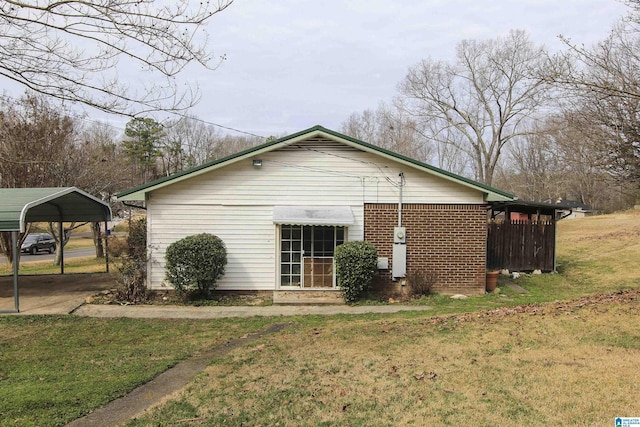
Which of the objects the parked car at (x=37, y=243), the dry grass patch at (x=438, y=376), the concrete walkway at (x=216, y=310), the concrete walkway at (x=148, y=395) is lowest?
the parked car at (x=37, y=243)

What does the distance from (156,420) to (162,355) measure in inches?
115

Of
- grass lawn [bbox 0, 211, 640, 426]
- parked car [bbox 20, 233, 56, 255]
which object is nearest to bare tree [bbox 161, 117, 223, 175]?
parked car [bbox 20, 233, 56, 255]

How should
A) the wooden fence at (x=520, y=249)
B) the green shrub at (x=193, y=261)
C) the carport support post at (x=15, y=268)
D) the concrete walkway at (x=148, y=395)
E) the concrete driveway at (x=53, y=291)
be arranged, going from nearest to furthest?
the concrete walkway at (x=148, y=395), the carport support post at (x=15, y=268), the concrete driveway at (x=53, y=291), the green shrub at (x=193, y=261), the wooden fence at (x=520, y=249)

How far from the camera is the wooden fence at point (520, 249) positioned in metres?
17.8

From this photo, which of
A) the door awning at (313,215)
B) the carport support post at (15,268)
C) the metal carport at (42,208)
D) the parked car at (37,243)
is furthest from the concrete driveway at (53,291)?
the parked car at (37,243)

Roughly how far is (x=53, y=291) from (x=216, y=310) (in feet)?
18.6

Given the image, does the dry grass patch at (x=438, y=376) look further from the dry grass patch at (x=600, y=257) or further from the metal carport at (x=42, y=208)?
the dry grass patch at (x=600, y=257)

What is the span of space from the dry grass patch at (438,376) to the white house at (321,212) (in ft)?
14.6

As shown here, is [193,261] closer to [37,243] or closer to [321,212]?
[321,212]

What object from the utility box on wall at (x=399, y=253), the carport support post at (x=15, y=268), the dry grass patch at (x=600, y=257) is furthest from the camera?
the dry grass patch at (x=600, y=257)

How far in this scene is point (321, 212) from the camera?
12.8 metres

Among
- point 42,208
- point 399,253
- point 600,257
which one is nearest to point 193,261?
point 399,253

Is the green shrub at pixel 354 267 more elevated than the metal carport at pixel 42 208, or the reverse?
the metal carport at pixel 42 208

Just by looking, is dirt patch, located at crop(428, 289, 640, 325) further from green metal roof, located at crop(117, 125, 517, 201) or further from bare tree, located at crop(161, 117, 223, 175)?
bare tree, located at crop(161, 117, 223, 175)
